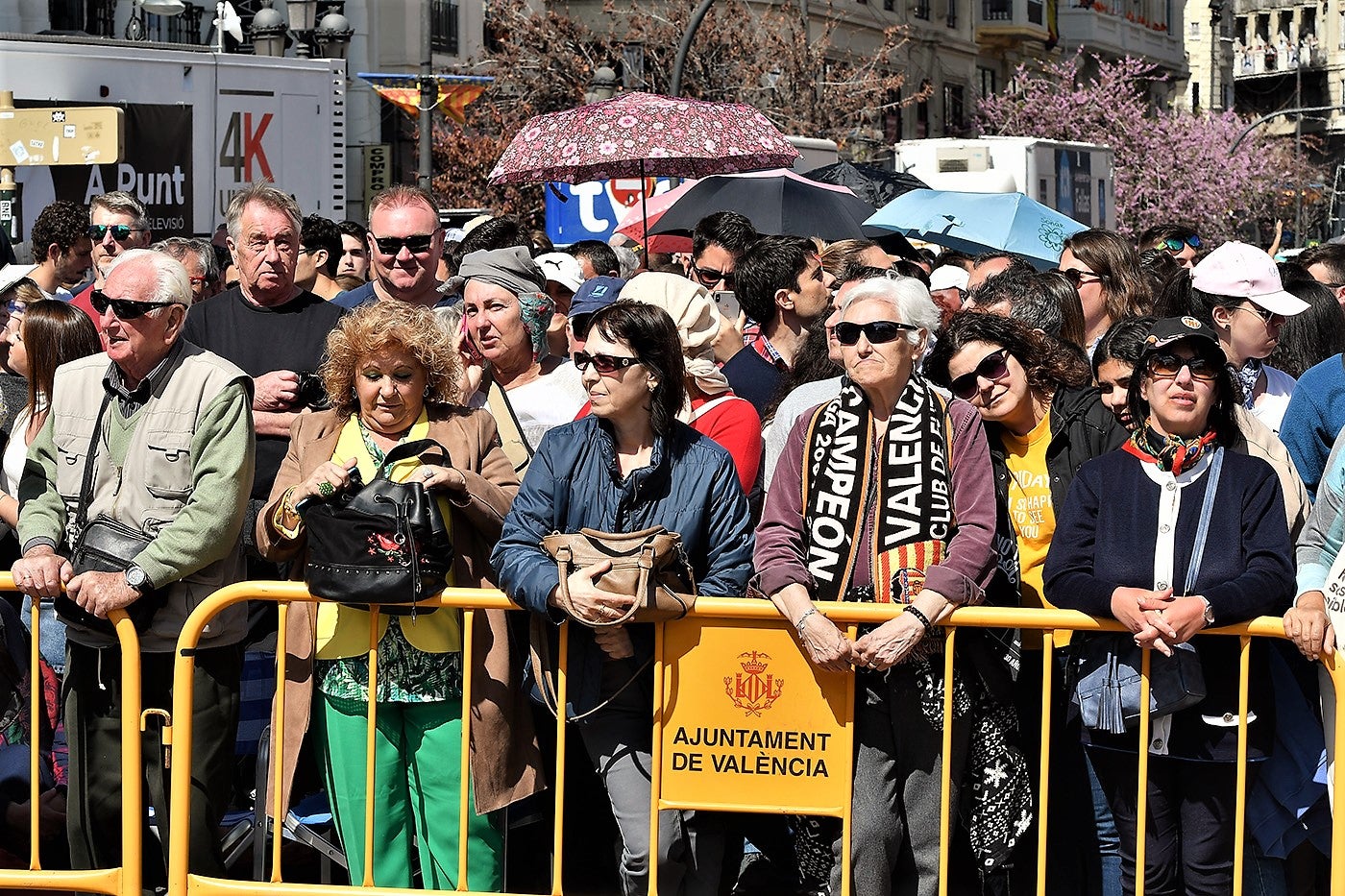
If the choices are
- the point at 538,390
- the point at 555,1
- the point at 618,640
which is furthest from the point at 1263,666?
the point at 555,1

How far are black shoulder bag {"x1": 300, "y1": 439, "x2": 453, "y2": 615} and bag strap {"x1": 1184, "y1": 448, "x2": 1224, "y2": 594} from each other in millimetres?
1955

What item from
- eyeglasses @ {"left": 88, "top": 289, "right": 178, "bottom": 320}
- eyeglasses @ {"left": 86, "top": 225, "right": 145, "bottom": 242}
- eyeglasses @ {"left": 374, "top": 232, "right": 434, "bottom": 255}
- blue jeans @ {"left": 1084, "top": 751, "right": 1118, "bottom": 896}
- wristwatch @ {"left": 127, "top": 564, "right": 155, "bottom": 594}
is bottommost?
blue jeans @ {"left": 1084, "top": 751, "right": 1118, "bottom": 896}

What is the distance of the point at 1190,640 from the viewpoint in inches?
178

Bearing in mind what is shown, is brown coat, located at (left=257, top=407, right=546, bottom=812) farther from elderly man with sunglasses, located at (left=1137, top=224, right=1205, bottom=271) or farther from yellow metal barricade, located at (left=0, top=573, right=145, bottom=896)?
elderly man with sunglasses, located at (left=1137, top=224, right=1205, bottom=271)

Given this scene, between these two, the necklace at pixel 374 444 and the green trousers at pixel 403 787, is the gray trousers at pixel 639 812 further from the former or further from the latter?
the necklace at pixel 374 444

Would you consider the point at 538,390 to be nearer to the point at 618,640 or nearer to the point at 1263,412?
the point at 618,640

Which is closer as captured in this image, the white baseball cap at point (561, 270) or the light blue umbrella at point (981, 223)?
the white baseball cap at point (561, 270)

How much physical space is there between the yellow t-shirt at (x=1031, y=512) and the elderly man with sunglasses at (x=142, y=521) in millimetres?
2210

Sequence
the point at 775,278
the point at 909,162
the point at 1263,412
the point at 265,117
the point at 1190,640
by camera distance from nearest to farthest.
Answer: the point at 1190,640, the point at 1263,412, the point at 775,278, the point at 265,117, the point at 909,162

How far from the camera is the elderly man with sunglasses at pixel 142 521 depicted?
4.91 metres

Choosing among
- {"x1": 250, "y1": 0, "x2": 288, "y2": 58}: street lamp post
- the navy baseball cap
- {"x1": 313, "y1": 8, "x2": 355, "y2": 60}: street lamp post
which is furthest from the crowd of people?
{"x1": 313, "y1": 8, "x2": 355, "y2": 60}: street lamp post

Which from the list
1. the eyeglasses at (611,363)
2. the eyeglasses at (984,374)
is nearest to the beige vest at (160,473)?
the eyeglasses at (611,363)

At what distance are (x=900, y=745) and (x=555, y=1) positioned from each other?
101 feet

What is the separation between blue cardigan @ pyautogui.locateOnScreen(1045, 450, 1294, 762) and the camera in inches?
177
